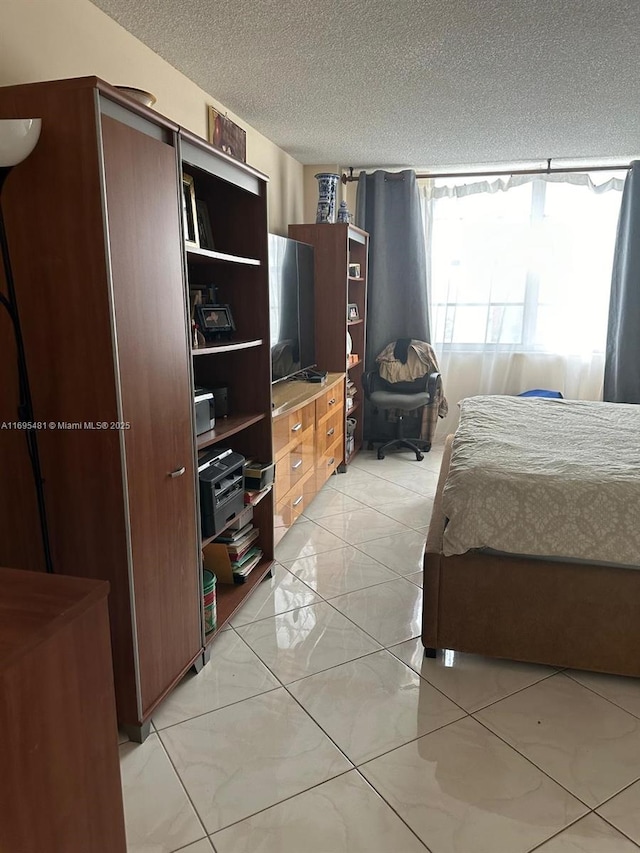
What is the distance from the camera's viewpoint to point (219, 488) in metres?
2.22

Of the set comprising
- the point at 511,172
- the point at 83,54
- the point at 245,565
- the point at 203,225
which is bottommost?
the point at 245,565

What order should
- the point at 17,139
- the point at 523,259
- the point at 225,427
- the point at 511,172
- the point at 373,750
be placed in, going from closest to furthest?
1. the point at 17,139
2. the point at 373,750
3. the point at 225,427
4. the point at 511,172
5. the point at 523,259

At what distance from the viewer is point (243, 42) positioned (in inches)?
96.5

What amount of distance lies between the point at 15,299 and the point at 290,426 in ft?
5.54

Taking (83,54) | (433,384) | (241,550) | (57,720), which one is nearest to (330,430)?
(433,384)

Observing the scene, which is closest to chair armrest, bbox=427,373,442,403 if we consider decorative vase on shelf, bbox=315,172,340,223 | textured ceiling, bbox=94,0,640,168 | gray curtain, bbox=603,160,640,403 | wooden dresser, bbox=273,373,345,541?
wooden dresser, bbox=273,373,345,541

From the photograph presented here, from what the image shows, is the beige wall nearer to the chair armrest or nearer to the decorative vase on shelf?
the decorative vase on shelf

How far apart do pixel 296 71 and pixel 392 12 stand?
68 centimetres

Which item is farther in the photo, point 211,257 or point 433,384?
point 433,384

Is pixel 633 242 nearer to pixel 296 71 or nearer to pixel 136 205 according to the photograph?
pixel 296 71

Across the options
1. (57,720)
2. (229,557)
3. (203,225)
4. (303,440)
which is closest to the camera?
(57,720)

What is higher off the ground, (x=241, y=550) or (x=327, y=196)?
(x=327, y=196)

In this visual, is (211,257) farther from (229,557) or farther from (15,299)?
(229,557)

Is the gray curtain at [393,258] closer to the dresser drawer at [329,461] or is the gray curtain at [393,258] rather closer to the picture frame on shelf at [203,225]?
the dresser drawer at [329,461]
